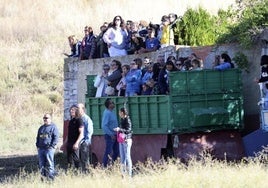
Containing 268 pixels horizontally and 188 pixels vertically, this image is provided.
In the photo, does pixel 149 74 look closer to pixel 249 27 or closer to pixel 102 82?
pixel 102 82

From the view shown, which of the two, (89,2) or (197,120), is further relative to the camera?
(89,2)

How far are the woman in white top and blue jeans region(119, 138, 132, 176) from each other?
6.33 meters

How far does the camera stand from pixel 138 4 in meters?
51.5

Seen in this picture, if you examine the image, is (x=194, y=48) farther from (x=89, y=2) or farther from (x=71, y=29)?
(x=89, y=2)

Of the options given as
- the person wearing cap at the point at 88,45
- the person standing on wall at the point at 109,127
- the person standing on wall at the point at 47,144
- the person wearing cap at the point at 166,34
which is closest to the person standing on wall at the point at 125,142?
the person standing on wall at the point at 109,127

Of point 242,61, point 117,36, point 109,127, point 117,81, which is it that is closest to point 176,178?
point 109,127

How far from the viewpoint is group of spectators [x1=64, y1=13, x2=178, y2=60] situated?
23.0 metres

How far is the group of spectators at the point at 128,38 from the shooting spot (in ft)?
75.6

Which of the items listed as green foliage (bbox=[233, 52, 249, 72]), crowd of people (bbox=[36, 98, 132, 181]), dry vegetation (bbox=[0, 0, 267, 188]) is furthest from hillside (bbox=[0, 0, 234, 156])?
crowd of people (bbox=[36, 98, 132, 181])

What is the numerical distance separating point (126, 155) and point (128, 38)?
6734 mm

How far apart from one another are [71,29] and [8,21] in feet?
19.8

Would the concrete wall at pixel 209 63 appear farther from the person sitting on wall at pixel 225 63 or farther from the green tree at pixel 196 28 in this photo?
the green tree at pixel 196 28

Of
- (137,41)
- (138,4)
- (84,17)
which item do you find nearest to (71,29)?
(84,17)

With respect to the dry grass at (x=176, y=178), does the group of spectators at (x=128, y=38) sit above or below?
above
